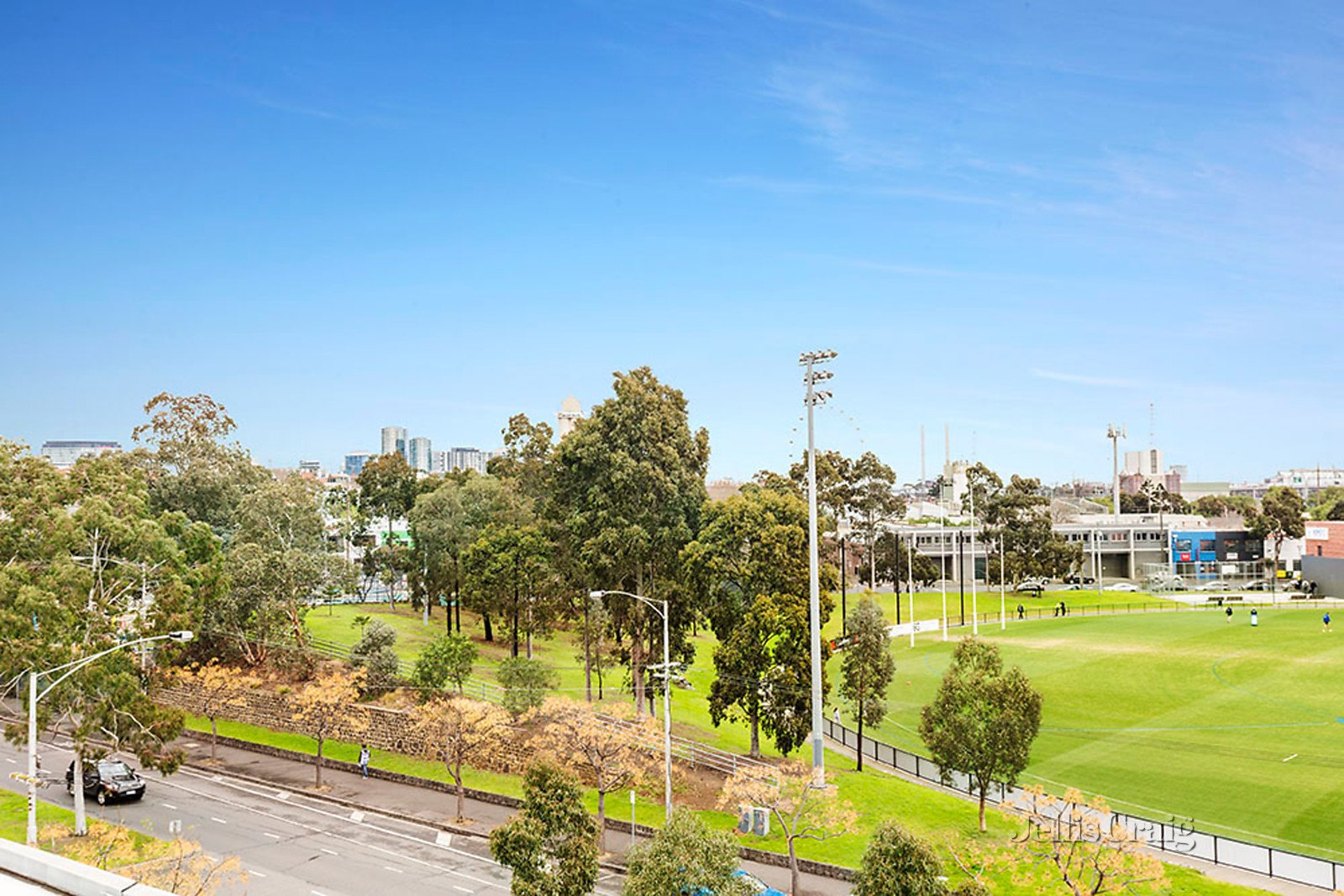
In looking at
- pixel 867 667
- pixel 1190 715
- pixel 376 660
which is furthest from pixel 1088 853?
pixel 376 660

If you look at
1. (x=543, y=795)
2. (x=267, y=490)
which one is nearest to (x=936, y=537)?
(x=267, y=490)

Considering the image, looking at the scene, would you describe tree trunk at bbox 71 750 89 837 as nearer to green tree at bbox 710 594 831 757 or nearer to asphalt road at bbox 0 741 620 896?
asphalt road at bbox 0 741 620 896

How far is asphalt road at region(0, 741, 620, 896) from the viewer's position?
29.2m

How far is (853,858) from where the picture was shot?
31109 millimetres

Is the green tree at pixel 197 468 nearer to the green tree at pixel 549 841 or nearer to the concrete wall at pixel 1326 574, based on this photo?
the green tree at pixel 549 841

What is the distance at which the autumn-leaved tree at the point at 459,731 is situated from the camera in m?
36.8

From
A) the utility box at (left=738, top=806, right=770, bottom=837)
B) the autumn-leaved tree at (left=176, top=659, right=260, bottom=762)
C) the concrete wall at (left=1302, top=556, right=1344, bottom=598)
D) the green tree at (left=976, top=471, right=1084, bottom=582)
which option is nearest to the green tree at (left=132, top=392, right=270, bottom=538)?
the autumn-leaved tree at (left=176, top=659, right=260, bottom=762)

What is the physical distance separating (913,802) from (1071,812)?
13056 mm

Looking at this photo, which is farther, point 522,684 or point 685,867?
point 522,684

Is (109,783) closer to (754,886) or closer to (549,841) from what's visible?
(549,841)

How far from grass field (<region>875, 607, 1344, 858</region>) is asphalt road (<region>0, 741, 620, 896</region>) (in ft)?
73.6

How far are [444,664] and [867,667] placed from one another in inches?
673

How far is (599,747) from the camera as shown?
3309 cm

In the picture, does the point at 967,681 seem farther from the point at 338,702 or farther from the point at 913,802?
the point at 338,702
